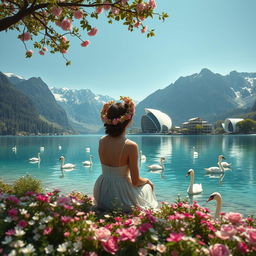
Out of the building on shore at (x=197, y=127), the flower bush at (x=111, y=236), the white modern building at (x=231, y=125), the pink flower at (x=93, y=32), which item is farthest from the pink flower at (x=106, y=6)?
the white modern building at (x=231, y=125)

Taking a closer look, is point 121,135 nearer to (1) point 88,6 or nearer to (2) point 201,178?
(1) point 88,6

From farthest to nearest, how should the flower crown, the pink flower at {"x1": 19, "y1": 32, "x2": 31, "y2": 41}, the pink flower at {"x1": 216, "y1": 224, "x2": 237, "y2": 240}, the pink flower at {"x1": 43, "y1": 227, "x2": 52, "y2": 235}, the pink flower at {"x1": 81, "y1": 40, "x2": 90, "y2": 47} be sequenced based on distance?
1. the pink flower at {"x1": 19, "y1": 32, "x2": 31, "y2": 41}
2. the pink flower at {"x1": 81, "y1": 40, "x2": 90, "y2": 47}
3. the flower crown
4. the pink flower at {"x1": 43, "y1": 227, "x2": 52, "y2": 235}
5. the pink flower at {"x1": 216, "y1": 224, "x2": 237, "y2": 240}

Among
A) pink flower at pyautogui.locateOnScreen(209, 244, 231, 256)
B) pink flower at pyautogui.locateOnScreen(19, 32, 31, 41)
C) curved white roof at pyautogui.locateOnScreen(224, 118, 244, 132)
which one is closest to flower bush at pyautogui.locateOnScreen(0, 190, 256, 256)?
pink flower at pyautogui.locateOnScreen(209, 244, 231, 256)

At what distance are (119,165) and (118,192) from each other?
0.57m

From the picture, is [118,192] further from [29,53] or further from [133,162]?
[29,53]

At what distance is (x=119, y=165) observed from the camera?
5.51 m

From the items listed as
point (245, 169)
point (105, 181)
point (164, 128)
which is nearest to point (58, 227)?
point (105, 181)

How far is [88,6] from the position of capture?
7.09m


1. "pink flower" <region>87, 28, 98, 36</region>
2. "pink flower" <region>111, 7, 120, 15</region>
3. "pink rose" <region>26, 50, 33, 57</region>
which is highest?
"pink flower" <region>111, 7, 120, 15</region>

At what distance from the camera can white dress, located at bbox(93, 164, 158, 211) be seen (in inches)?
215

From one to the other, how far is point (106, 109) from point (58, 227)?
285 cm

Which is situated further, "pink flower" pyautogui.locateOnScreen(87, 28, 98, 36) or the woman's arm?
"pink flower" pyautogui.locateOnScreen(87, 28, 98, 36)

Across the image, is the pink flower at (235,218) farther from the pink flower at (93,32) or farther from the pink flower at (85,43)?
the pink flower at (85,43)

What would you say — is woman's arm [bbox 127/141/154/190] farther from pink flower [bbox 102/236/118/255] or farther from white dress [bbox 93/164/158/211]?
pink flower [bbox 102/236/118/255]
